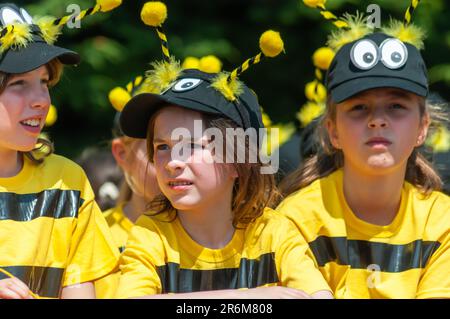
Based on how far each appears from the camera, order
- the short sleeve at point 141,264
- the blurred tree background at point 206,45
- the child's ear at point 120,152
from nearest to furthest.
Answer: the short sleeve at point 141,264, the child's ear at point 120,152, the blurred tree background at point 206,45

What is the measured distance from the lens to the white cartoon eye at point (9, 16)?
2906 millimetres

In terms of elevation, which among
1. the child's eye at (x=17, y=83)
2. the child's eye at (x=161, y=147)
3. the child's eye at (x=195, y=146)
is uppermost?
the child's eye at (x=17, y=83)

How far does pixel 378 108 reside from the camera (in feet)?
10.0

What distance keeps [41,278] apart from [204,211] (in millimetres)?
570

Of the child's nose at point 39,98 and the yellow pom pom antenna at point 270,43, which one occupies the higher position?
the yellow pom pom antenna at point 270,43

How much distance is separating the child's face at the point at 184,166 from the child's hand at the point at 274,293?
14.7 inches

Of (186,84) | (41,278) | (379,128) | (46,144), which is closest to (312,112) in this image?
(379,128)

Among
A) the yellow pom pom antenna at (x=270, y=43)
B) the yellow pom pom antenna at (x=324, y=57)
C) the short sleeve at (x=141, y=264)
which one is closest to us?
the short sleeve at (x=141, y=264)

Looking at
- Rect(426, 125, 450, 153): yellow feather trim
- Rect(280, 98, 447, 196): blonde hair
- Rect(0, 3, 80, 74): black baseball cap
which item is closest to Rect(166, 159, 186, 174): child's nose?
Rect(0, 3, 80, 74): black baseball cap

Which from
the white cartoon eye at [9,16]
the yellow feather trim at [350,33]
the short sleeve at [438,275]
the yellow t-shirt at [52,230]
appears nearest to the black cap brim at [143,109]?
the yellow t-shirt at [52,230]

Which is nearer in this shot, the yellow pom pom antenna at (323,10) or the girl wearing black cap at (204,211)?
the girl wearing black cap at (204,211)

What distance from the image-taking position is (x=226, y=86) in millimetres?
2918

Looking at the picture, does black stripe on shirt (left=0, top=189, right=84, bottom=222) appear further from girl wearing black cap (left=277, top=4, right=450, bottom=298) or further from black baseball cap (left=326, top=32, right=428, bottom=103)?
black baseball cap (left=326, top=32, right=428, bottom=103)

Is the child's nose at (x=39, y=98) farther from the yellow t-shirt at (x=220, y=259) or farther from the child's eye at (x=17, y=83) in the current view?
the yellow t-shirt at (x=220, y=259)
